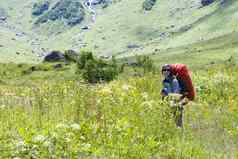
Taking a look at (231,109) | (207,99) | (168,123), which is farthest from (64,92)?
(207,99)

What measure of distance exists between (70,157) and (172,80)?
686 centimetres

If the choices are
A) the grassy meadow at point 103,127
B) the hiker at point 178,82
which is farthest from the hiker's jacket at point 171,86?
the grassy meadow at point 103,127

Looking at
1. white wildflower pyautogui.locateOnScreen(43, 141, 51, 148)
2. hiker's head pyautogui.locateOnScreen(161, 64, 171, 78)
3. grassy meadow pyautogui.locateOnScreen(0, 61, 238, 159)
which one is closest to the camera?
white wildflower pyautogui.locateOnScreen(43, 141, 51, 148)

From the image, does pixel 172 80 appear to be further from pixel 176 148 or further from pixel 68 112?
pixel 176 148

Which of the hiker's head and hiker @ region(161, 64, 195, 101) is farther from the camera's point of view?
the hiker's head

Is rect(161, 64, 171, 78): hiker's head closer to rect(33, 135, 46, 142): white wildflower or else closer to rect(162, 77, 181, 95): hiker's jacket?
rect(162, 77, 181, 95): hiker's jacket

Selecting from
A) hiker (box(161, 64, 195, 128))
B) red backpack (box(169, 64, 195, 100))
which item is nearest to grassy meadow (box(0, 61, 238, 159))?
hiker (box(161, 64, 195, 128))

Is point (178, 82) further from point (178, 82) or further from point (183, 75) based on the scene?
point (183, 75)

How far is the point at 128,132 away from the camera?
10.8m

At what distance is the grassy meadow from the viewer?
30.7 feet

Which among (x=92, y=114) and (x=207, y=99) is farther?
(x=207, y=99)

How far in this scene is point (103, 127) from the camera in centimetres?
1139

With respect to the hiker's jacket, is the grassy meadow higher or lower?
lower

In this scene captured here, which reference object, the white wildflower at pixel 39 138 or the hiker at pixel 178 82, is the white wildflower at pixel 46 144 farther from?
the hiker at pixel 178 82
